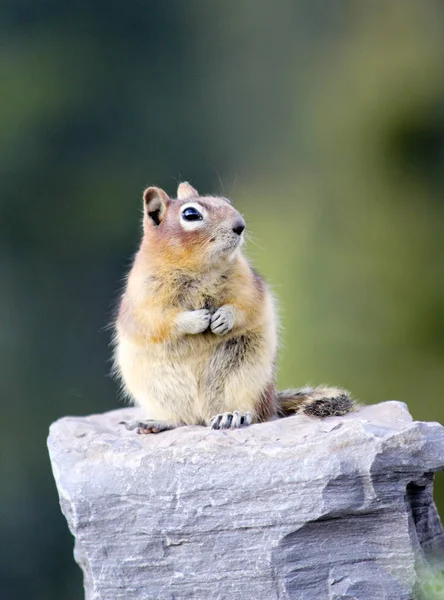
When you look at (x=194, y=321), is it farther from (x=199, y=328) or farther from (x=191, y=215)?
(x=191, y=215)

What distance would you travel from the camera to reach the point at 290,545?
348 centimetres

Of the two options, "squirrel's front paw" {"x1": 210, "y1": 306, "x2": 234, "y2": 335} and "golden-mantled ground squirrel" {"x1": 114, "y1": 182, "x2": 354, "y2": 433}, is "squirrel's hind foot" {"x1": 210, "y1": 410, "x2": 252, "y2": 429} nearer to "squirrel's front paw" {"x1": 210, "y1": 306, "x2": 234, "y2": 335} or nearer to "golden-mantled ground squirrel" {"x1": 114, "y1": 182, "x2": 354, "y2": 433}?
"golden-mantled ground squirrel" {"x1": 114, "y1": 182, "x2": 354, "y2": 433}

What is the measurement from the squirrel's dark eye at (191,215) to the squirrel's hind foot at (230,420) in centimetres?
73

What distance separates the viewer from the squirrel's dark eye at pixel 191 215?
13.5 ft

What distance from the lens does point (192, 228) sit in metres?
4.10

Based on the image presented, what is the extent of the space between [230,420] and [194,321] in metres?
0.38

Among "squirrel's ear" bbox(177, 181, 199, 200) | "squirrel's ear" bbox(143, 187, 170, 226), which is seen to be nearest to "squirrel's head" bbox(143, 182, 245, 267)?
"squirrel's ear" bbox(143, 187, 170, 226)

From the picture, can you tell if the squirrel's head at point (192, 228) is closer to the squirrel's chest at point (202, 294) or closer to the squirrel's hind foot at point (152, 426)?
the squirrel's chest at point (202, 294)

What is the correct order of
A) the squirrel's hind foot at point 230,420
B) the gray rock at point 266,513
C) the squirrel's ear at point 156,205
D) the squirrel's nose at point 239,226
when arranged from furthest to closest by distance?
the squirrel's ear at point 156,205, the squirrel's nose at point 239,226, the squirrel's hind foot at point 230,420, the gray rock at point 266,513

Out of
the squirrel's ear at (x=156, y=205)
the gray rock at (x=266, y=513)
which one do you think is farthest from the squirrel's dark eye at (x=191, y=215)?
the gray rock at (x=266, y=513)

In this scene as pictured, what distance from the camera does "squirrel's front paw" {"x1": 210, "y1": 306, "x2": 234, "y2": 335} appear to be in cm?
405

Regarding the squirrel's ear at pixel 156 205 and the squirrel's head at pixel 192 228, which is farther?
the squirrel's ear at pixel 156 205

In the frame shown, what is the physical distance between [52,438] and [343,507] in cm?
122

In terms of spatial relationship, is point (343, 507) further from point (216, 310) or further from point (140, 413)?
point (140, 413)
